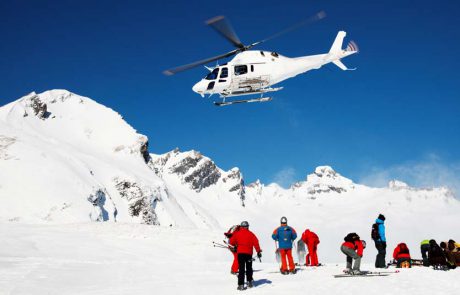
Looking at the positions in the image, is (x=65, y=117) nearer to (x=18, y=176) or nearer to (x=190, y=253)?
(x=18, y=176)

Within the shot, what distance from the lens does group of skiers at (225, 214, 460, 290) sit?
41.5 ft

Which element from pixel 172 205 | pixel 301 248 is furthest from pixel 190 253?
pixel 172 205

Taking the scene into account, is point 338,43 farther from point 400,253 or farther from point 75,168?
point 75,168

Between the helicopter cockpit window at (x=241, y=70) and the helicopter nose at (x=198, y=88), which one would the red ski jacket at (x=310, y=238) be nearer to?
the helicopter cockpit window at (x=241, y=70)

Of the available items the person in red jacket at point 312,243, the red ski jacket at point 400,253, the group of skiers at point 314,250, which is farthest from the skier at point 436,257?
the person in red jacket at point 312,243

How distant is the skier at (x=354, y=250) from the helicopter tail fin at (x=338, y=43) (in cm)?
1831

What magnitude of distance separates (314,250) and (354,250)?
4302 millimetres

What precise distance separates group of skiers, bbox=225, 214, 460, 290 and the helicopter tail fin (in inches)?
623

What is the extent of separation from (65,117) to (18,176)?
6716cm

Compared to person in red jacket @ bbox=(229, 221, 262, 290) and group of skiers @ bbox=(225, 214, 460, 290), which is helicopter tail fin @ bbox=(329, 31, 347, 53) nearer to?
group of skiers @ bbox=(225, 214, 460, 290)

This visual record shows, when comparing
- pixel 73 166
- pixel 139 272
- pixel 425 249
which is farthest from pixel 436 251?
pixel 73 166

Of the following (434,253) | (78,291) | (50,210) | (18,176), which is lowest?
(78,291)

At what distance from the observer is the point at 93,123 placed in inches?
6201

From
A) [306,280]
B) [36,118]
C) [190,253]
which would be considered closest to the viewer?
[306,280]
